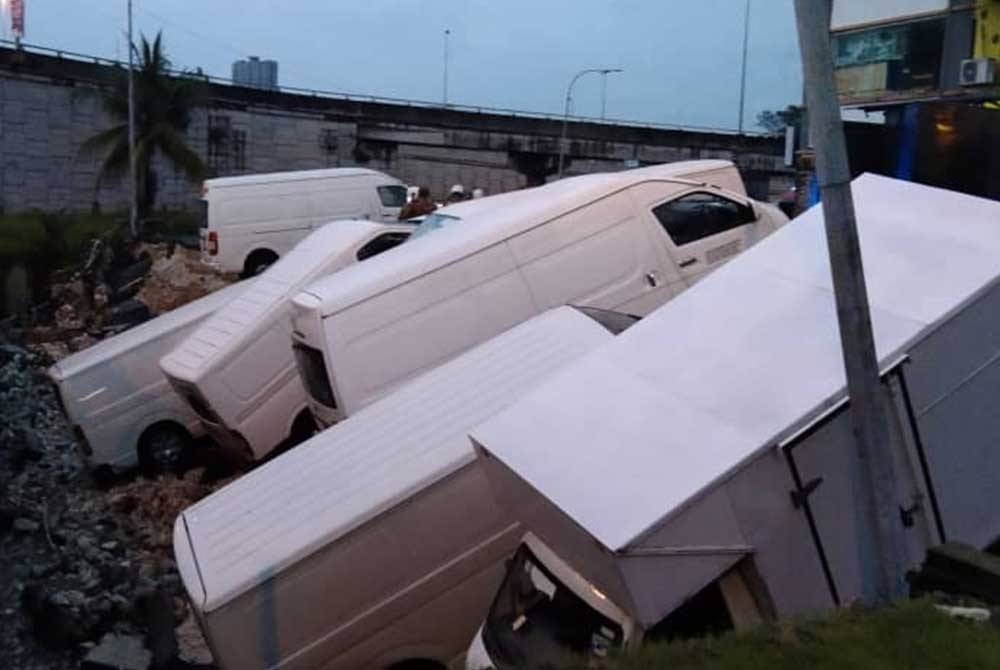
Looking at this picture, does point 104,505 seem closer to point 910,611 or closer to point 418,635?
point 418,635

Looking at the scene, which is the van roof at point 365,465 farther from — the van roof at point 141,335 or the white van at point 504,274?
the van roof at point 141,335

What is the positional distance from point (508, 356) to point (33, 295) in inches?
817

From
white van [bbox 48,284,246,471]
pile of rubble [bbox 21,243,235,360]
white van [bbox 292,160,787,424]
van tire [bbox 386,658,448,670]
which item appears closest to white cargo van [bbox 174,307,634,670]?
van tire [bbox 386,658,448,670]

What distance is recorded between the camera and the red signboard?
5018 cm

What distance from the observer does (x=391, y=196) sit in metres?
28.4

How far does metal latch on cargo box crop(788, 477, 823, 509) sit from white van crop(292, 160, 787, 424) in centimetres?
540

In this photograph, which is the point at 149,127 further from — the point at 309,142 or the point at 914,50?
the point at 914,50

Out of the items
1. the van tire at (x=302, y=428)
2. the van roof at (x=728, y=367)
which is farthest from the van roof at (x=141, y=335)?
the van roof at (x=728, y=367)

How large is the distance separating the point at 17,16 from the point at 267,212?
29.5 m

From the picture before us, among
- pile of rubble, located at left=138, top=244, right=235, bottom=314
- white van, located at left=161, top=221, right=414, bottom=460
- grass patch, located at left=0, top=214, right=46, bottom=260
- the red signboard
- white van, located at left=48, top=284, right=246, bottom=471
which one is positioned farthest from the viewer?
the red signboard

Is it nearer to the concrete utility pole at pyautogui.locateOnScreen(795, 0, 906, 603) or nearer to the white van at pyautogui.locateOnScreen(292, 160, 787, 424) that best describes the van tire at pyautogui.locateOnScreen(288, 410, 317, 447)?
the white van at pyautogui.locateOnScreen(292, 160, 787, 424)

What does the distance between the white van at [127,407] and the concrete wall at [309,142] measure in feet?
103

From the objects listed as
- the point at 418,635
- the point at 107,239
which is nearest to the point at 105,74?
the point at 107,239

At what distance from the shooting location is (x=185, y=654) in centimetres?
952
